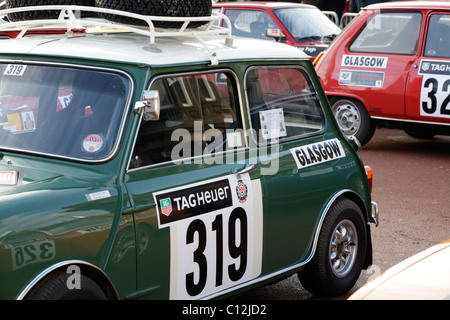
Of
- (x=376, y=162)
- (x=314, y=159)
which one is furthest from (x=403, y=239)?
(x=376, y=162)

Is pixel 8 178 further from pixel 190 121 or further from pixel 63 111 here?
pixel 190 121

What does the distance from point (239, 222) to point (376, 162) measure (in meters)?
5.99

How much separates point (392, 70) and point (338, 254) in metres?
5.22

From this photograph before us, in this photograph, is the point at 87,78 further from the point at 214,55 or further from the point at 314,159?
the point at 314,159

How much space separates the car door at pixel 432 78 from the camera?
9906 mm

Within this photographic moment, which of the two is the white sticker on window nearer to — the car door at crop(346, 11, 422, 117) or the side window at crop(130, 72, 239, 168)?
the side window at crop(130, 72, 239, 168)

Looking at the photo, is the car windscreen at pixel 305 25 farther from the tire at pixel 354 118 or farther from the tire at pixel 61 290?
the tire at pixel 61 290

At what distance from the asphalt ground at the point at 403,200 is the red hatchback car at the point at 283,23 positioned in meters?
2.10

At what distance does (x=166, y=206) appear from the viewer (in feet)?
13.6

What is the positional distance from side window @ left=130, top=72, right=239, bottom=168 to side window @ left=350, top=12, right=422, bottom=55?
601 cm

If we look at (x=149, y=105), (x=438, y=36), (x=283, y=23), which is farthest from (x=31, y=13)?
(x=283, y=23)

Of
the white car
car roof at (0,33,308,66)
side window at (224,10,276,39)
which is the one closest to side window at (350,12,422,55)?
side window at (224,10,276,39)

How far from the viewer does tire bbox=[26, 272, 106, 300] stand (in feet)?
11.8

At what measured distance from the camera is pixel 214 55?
465 cm
